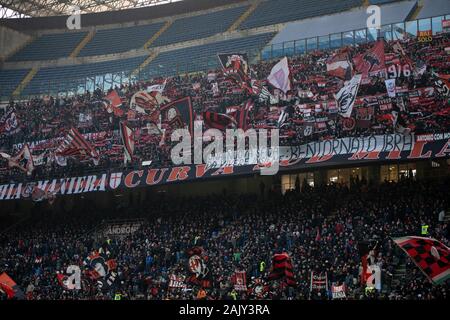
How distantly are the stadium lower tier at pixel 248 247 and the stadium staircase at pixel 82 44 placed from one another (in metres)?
19.6

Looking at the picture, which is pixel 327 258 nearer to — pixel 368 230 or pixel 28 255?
pixel 368 230

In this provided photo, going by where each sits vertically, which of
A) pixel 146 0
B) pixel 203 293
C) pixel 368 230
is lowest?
pixel 203 293

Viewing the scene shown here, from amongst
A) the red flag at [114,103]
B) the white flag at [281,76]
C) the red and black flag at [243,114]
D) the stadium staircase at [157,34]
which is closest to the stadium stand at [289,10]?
the stadium staircase at [157,34]

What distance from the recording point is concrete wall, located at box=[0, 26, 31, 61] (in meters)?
60.7

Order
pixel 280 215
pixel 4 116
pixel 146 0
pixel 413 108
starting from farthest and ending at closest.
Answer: pixel 146 0
pixel 4 116
pixel 280 215
pixel 413 108

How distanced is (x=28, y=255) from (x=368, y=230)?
754 inches

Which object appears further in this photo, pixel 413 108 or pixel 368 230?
pixel 413 108

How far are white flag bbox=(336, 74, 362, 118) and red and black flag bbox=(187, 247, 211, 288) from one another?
8.92m

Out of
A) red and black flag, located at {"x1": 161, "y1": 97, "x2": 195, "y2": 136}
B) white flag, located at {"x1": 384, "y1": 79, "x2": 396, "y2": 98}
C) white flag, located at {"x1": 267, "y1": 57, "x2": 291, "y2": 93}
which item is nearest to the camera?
white flag, located at {"x1": 384, "y1": 79, "x2": 396, "y2": 98}

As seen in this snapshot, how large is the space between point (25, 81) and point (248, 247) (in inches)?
1222

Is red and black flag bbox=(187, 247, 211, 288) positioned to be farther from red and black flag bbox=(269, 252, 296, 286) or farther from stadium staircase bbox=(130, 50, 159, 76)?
stadium staircase bbox=(130, 50, 159, 76)

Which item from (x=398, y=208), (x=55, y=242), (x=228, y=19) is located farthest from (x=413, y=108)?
(x=228, y=19)

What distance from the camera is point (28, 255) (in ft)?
134

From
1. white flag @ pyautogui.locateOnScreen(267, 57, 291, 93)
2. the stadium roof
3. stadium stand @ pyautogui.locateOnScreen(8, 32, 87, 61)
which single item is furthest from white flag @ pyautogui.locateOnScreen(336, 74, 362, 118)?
stadium stand @ pyautogui.locateOnScreen(8, 32, 87, 61)
